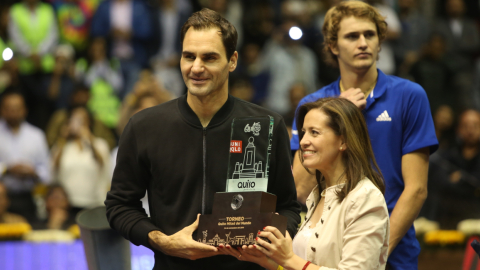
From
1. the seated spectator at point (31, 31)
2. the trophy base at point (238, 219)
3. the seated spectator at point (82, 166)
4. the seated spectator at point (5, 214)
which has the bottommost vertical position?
the seated spectator at point (5, 214)

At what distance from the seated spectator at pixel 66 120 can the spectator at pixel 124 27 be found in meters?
0.90

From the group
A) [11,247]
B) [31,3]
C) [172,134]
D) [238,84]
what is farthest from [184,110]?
[31,3]

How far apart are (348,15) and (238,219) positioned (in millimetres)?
1402

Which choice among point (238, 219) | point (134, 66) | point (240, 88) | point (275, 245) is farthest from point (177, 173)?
point (134, 66)

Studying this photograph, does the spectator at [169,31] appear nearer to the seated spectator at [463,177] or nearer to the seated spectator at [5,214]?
the seated spectator at [5,214]

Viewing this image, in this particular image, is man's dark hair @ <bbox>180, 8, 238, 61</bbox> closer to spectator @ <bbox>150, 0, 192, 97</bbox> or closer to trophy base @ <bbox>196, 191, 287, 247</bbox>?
trophy base @ <bbox>196, 191, 287, 247</bbox>

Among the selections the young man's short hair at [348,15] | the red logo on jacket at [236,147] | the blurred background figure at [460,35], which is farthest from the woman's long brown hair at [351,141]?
the blurred background figure at [460,35]

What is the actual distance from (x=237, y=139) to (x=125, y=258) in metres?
1.33

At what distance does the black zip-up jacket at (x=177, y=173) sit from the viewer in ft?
8.05

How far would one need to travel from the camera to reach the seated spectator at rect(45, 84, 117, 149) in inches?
289

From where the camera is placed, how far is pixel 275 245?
7.00ft

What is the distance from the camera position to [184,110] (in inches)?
102

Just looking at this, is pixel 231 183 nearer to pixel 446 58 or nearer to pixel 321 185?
pixel 321 185

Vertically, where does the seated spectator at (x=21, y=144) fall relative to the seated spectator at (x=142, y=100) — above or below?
below
